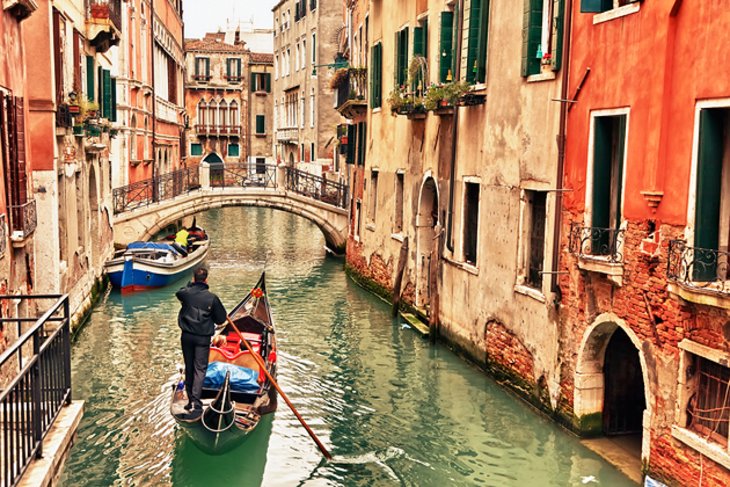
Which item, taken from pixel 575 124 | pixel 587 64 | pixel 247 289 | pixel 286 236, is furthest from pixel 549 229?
pixel 286 236

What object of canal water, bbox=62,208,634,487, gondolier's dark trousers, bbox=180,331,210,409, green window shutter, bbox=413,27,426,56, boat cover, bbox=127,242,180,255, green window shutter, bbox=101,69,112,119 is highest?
green window shutter, bbox=413,27,426,56

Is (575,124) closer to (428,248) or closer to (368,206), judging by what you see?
(428,248)

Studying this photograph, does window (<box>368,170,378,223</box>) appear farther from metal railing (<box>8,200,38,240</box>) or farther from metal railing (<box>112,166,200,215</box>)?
metal railing (<box>8,200,38,240</box>)

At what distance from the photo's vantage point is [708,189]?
21.6 feet

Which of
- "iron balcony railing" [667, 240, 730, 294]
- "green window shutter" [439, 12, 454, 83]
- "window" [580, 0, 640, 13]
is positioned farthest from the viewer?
"green window shutter" [439, 12, 454, 83]

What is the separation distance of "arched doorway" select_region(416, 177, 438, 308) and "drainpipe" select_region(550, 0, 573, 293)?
5.28 meters

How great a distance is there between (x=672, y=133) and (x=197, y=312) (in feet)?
14.3

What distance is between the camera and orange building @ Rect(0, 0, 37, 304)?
27.8ft

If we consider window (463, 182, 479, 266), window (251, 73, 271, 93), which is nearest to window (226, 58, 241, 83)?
window (251, 73, 271, 93)

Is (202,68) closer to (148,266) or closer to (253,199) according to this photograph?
(253,199)

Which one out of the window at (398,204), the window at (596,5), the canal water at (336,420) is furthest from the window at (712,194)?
the window at (398,204)

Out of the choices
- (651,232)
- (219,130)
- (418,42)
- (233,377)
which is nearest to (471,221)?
(418,42)

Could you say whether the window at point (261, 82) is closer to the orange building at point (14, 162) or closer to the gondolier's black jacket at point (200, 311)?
the orange building at point (14, 162)

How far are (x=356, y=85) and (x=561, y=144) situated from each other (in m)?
11.5
